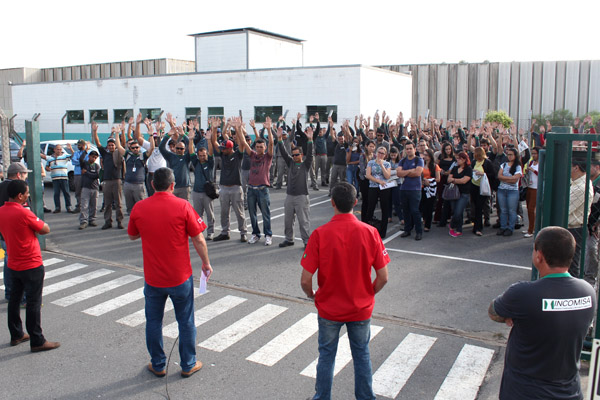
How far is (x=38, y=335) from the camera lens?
18.6 feet

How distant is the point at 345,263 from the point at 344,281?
0.48ft

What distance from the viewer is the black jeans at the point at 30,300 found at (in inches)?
221

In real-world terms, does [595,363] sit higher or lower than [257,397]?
higher

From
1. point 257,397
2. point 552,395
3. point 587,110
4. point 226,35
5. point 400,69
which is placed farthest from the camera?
point 400,69

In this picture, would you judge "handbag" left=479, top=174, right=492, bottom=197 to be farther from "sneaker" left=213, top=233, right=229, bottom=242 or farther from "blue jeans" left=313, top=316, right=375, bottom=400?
"blue jeans" left=313, top=316, right=375, bottom=400

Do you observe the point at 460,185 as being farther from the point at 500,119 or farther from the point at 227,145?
the point at 500,119

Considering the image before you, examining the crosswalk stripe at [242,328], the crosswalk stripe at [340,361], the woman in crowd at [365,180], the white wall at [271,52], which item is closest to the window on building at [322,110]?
the white wall at [271,52]

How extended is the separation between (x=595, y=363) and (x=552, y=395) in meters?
0.74

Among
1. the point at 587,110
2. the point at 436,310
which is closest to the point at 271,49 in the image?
the point at 587,110

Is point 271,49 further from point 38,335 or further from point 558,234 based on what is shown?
point 558,234

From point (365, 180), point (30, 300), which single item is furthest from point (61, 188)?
point (30, 300)

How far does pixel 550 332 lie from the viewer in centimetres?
295

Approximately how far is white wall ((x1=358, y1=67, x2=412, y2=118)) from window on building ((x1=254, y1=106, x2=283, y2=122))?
13.4 ft

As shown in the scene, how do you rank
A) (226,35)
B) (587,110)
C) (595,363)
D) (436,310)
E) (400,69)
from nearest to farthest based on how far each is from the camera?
(595,363) < (436,310) < (226,35) < (587,110) < (400,69)
